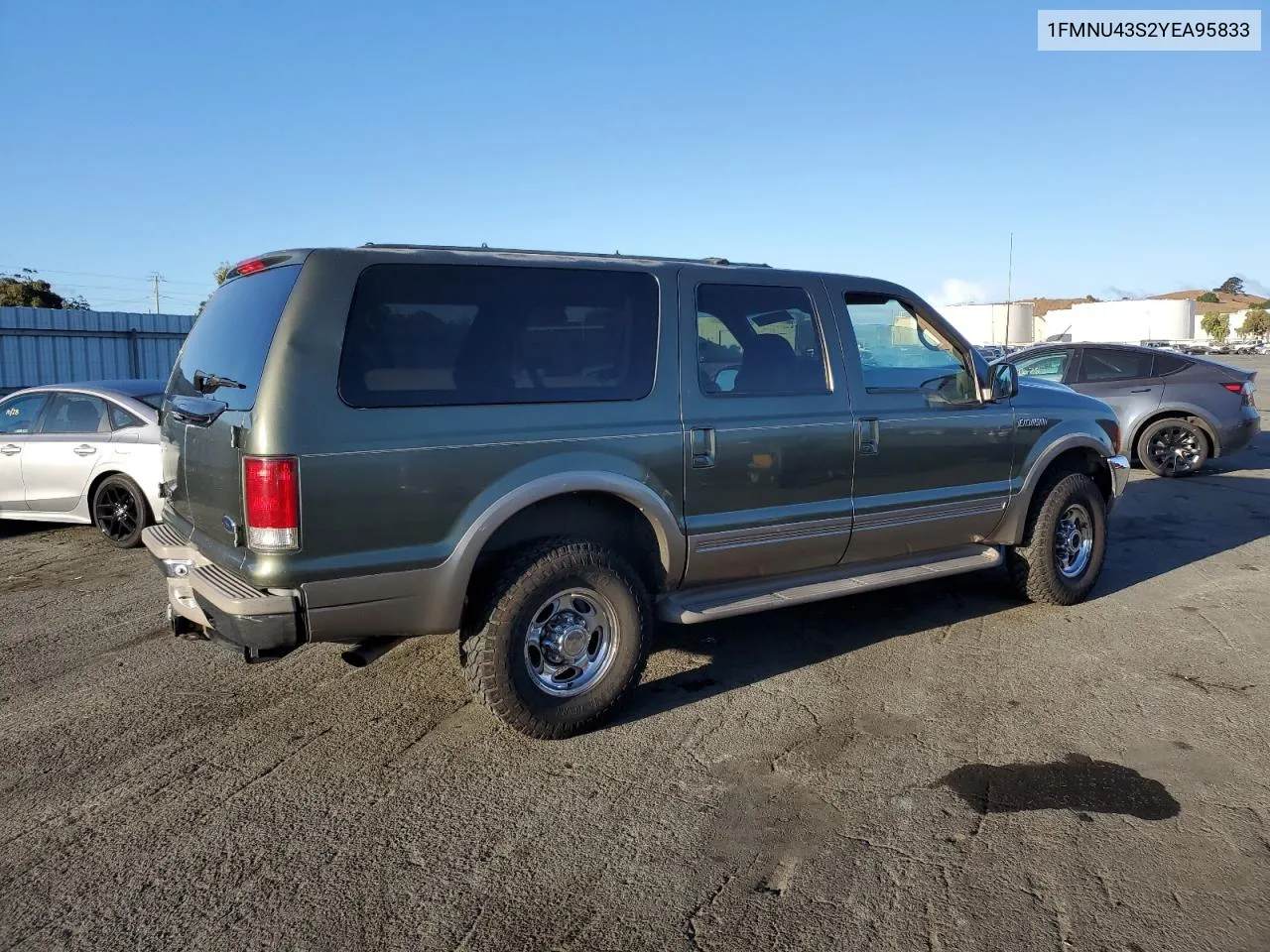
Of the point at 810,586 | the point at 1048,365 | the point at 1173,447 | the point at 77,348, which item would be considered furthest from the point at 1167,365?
the point at 77,348

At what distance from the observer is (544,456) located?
4.00m

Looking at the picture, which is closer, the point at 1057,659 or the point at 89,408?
the point at 1057,659

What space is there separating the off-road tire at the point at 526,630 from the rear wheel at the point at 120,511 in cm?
528

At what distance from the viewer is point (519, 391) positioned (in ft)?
13.2

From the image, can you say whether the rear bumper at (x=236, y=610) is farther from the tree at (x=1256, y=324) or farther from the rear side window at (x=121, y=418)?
the tree at (x=1256, y=324)

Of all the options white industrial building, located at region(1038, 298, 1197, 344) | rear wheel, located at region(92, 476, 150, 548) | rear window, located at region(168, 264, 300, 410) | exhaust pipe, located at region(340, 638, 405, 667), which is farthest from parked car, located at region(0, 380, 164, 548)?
white industrial building, located at region(1038, 298, 1197, 344)

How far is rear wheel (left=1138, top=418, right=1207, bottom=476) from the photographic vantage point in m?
11.5

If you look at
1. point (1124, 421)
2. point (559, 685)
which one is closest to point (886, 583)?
point (559, 685)

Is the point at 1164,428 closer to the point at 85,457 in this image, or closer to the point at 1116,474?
the point at 1116,474

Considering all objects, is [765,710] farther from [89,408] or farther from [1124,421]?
[1124,421]

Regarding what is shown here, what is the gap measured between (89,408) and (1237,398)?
12347mm

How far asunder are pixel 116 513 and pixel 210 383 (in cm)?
499

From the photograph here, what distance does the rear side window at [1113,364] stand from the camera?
11.9 m

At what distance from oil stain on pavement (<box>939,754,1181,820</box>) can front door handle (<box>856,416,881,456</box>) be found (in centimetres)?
172
